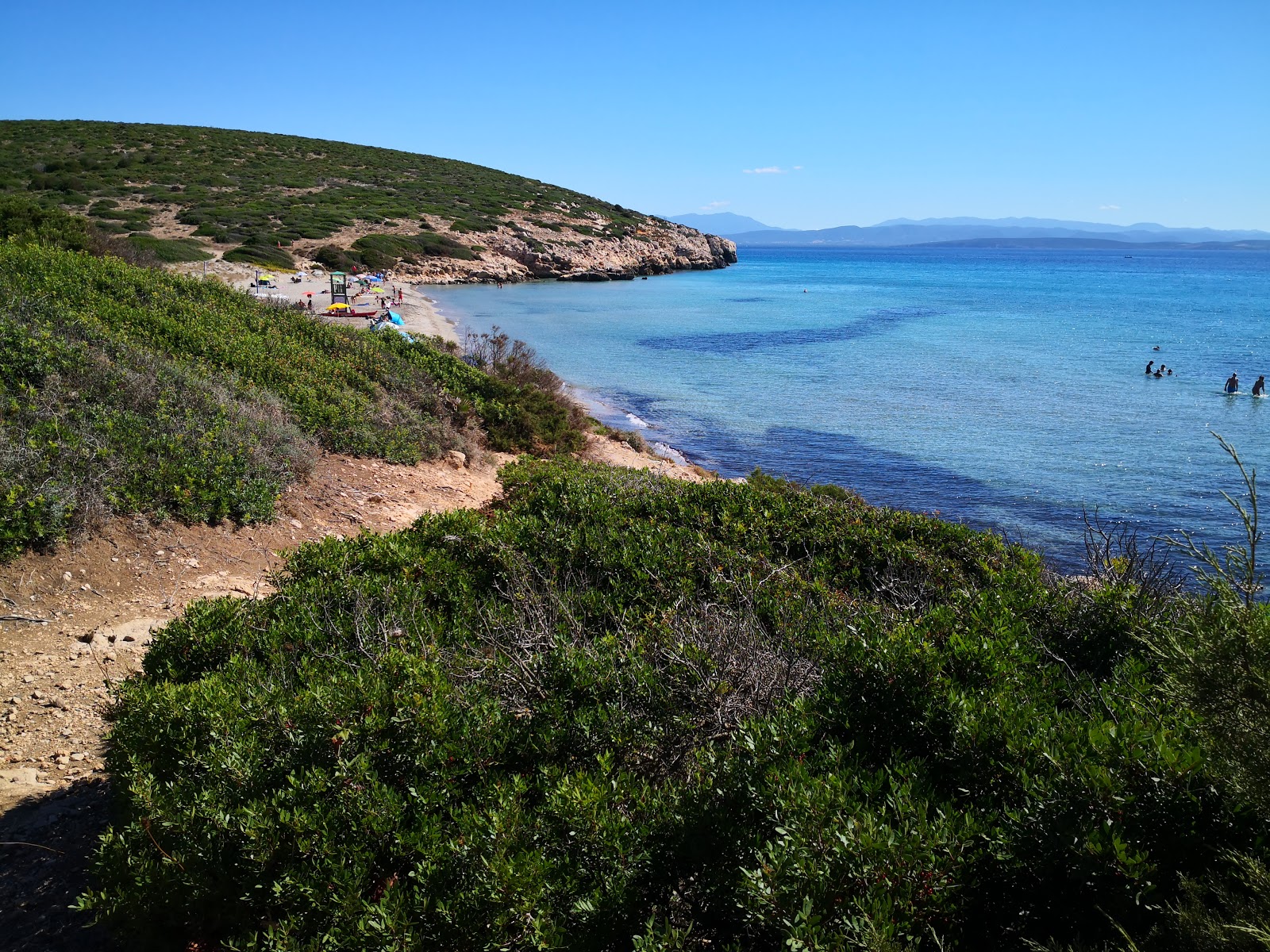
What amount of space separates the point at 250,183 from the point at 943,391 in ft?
184

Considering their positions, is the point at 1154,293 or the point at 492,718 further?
the point at 1154,293

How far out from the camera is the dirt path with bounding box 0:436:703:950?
12.4 ft

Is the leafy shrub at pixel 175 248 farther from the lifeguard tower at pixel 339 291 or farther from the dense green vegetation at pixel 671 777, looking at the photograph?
the dense green vegetation at pixel 671 777

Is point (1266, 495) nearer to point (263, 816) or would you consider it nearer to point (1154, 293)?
point (263, 816)

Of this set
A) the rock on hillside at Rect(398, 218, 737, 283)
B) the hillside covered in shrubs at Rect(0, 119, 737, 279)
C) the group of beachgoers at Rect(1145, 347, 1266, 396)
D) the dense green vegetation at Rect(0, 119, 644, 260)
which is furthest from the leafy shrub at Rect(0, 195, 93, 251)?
the group of beachgoers at Rect(1145, 347, 1266, 396)

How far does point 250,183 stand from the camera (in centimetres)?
5975

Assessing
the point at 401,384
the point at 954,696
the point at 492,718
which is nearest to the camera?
the point at 954,696

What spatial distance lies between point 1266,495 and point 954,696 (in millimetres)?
17605

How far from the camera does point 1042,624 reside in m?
4.54

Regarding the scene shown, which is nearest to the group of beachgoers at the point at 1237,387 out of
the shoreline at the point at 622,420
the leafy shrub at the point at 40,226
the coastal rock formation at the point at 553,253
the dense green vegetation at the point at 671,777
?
the shoreline at the point at 622,420

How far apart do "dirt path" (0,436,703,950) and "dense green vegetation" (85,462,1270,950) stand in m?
0.65

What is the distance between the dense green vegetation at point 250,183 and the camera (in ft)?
151

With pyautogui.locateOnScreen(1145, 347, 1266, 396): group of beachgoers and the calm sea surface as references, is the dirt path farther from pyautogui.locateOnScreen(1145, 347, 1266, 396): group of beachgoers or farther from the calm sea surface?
pyautogui.locateOnScreen(1145, 347, 1266, 396): group of beachgoers

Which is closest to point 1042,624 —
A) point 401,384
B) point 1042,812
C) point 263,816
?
point 1042,812
